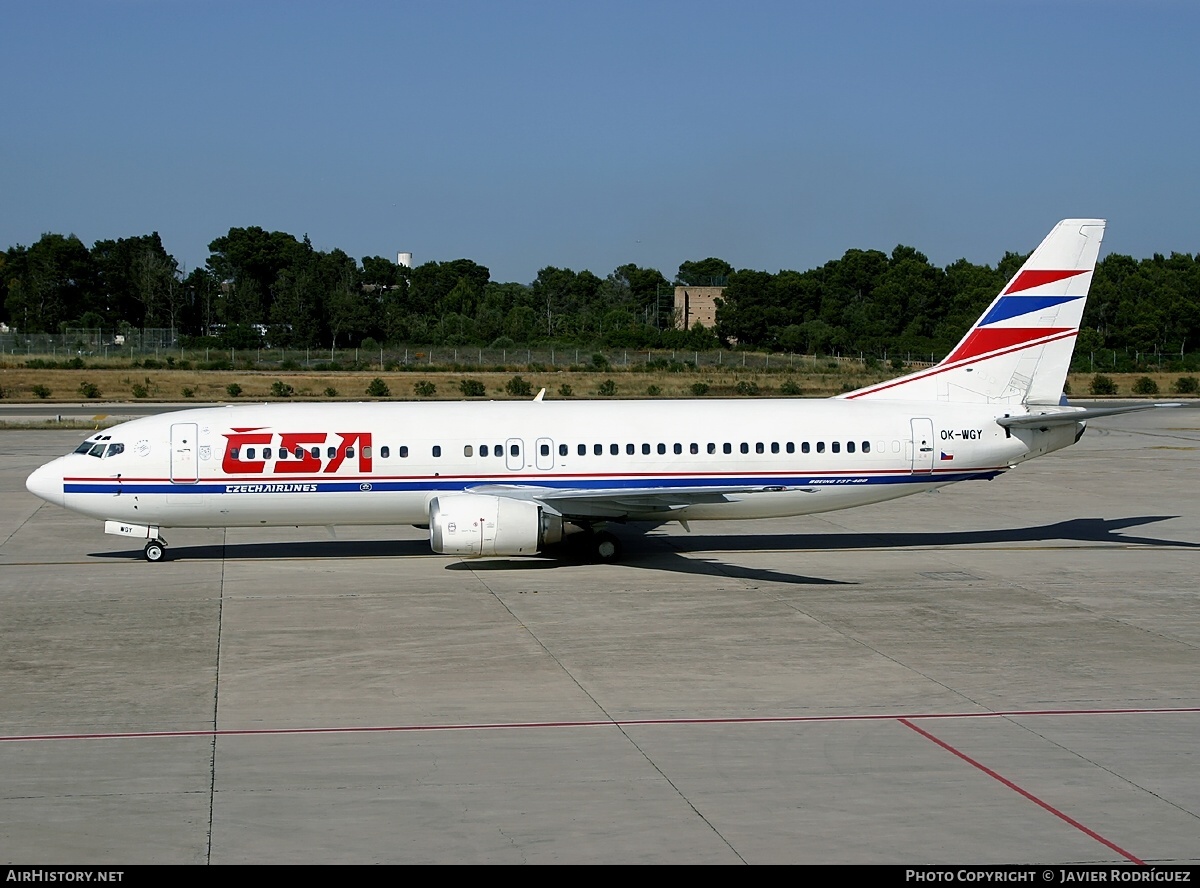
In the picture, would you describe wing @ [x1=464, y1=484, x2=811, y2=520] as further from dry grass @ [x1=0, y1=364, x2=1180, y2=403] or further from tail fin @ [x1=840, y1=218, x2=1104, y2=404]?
dry grass @ [x1=0, y1=364, x2=1180, y2=403]

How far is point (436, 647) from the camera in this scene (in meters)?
21.8

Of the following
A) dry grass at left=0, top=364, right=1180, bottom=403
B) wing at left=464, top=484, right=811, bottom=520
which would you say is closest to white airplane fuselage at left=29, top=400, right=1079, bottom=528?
wing at left=464, top=484, right=811, bottom=520

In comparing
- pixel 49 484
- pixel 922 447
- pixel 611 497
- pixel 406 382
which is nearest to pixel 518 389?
pixel 406 382

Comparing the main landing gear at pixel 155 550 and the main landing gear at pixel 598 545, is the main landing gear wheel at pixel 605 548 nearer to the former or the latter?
the main landing gear at pixel 598 545

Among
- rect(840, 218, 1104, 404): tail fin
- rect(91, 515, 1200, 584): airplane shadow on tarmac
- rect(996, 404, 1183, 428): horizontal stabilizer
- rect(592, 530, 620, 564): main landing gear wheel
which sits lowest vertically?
rect(91, 515, 1200, 584): airplane shadow on tarmac

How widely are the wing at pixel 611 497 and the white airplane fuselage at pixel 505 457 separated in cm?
14

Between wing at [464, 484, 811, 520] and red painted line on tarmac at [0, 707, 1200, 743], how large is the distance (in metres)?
9.84

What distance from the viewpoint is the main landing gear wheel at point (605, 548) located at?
1156 inches

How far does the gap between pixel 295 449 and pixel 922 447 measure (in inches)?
579

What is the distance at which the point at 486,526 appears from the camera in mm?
26766

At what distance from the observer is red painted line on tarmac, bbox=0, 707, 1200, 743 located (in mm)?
16922

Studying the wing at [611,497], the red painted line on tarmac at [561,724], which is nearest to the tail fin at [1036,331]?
the wing at [611,497]
